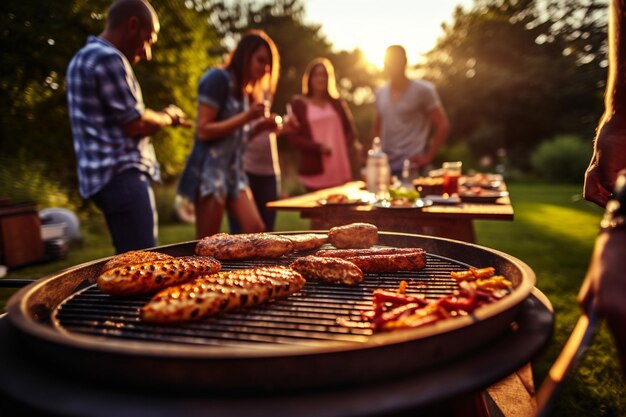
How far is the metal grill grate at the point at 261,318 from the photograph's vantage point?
1.29 m

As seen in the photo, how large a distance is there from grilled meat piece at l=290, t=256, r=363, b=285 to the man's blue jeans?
174 centimetres

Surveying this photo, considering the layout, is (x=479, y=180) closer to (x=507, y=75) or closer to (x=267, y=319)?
(x=267, y=319)

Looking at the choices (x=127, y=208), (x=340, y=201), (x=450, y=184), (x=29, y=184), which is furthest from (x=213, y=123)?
(x=29, y=184)

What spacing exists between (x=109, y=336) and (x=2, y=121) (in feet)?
34.8

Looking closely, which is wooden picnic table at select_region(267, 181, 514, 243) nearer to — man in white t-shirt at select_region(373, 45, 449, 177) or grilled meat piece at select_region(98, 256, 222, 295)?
grilled meat piece at select_region(98, 256, 222, 295)

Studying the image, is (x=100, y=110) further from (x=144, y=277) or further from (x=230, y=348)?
(x=230, y=348)

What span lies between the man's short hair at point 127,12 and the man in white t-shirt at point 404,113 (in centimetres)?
354

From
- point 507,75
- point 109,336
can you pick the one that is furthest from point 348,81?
point 109,336

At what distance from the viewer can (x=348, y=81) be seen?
110 feet

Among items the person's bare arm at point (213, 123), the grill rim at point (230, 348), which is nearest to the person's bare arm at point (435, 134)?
the person's bare arm at point (213, 123)

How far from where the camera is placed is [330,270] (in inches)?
71.1

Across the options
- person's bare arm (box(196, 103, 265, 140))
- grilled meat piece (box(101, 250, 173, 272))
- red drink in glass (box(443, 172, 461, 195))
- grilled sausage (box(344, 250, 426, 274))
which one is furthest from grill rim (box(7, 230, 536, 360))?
red drink in glass (box(443, 172, 461, 195))

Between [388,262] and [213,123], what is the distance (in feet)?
8.02

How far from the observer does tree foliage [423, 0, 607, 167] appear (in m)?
27.6
